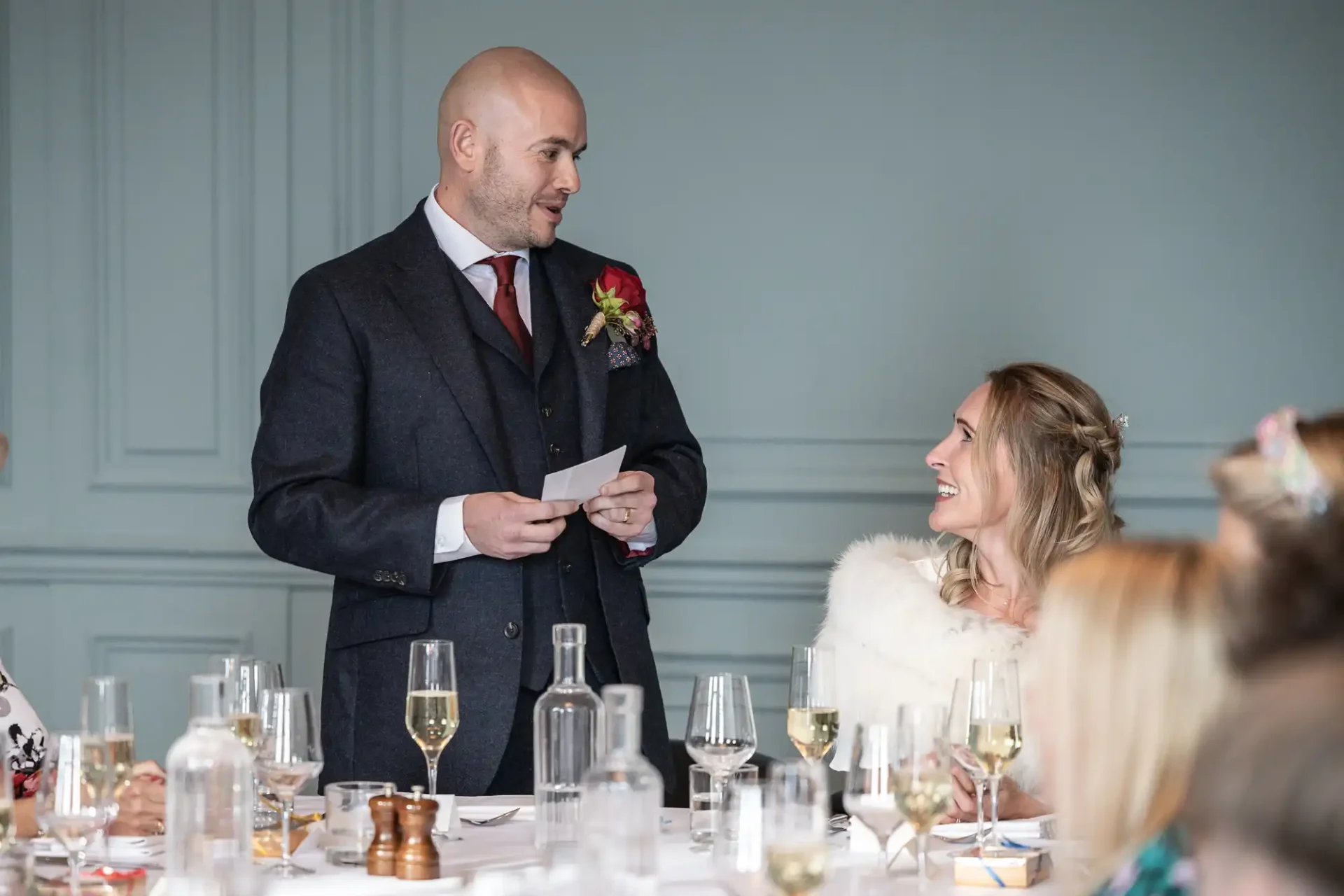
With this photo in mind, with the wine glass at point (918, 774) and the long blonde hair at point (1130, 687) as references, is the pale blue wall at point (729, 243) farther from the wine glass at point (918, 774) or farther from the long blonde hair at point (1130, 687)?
the long blonde hair at point (1130, 687)

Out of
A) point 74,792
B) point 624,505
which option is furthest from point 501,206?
point 74,792

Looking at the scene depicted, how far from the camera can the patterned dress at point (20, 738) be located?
235cm

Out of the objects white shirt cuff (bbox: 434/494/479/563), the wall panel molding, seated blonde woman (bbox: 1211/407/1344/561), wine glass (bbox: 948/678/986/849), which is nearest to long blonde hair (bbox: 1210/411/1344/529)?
seated blonde woman (bbox: 1211/407/1344/561)

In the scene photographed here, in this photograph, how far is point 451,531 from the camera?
2781mm

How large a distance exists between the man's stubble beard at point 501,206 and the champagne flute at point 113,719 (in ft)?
4.60

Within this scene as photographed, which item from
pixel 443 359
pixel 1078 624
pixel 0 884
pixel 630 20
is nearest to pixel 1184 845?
pixel 1078 624

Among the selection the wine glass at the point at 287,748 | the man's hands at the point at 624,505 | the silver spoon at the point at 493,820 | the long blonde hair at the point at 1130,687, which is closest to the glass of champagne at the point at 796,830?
the long blonde hair at the point at 1130,687

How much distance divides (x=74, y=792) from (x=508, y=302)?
1536mm

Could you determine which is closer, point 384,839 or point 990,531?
point 384,839

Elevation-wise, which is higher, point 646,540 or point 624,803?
point 646,540

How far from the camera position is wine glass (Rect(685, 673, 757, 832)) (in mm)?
2016

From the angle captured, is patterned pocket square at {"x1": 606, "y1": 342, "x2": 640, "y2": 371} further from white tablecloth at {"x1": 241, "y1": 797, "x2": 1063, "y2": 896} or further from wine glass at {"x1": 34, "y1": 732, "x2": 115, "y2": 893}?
wine glass at {"x1": 34, "y1": 732, "x2": 115, "y2": 893}

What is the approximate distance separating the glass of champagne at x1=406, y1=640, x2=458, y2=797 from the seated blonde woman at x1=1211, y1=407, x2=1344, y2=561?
994 mm

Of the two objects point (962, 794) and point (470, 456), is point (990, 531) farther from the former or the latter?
point (470, 456)
